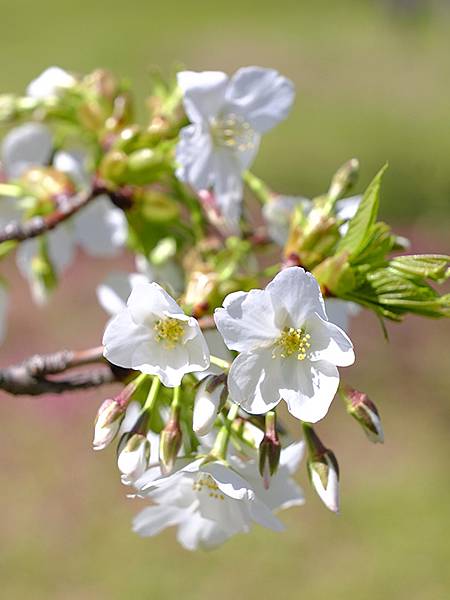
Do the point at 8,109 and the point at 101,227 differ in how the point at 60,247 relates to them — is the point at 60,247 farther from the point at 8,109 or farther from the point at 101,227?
the point at 8,109

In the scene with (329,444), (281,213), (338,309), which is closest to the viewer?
(338,309)

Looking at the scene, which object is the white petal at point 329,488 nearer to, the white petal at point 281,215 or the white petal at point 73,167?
the white petal at point 281,215

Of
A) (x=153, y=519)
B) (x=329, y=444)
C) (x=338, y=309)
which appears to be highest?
(x=338, y=309)

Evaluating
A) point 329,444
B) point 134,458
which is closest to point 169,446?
point 134,458

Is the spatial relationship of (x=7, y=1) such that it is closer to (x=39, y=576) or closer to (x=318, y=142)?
(x=318, y=142)

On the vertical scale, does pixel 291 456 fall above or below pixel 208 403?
below

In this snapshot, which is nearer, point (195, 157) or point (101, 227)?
point (195, 157)

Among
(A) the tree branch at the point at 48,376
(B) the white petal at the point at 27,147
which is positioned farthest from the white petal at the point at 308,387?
(B) the white petal at the point at 27,147

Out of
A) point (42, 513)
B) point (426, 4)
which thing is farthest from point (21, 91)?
point (42, 513)
